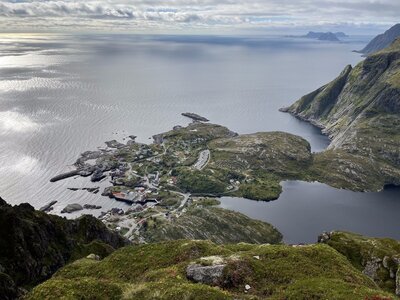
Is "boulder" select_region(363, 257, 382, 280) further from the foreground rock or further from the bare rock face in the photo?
the bare rock face

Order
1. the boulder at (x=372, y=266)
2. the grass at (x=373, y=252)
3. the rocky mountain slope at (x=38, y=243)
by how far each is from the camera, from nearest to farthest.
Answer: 1. the rocky mountain slope at (x=38, y=243)
2. the grass at (x=373, y=252)
3. the boulder at (x=372, y=266)

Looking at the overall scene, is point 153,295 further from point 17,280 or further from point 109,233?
point 109,233

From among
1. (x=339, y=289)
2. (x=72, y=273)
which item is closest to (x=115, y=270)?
(x=72, y=273)

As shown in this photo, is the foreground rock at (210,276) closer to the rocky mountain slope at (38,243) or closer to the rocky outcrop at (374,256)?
the rocky mountain slope at (38,243)

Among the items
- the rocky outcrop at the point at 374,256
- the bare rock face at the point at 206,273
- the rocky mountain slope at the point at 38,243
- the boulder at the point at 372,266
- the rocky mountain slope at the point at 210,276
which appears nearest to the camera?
the rocky mountain slope at the point at 210,276

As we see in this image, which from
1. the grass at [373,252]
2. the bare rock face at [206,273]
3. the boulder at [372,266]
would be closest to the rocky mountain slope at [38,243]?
the bare rock face at [206,273]

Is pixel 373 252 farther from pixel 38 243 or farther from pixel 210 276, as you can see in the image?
pixel 38 243
